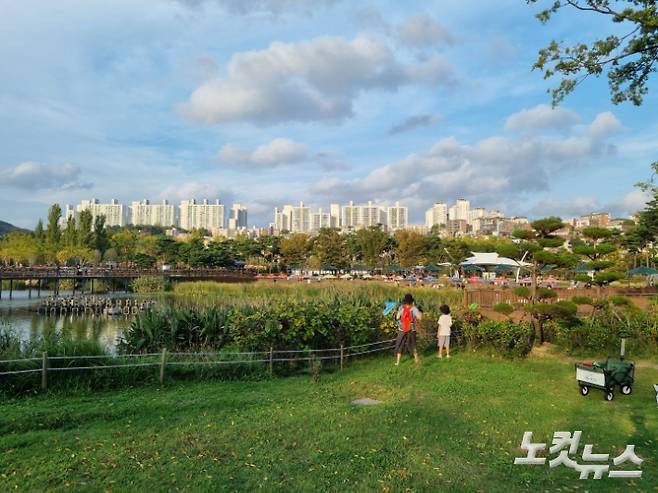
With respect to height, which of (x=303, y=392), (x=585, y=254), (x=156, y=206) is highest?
(x=156, y=206)

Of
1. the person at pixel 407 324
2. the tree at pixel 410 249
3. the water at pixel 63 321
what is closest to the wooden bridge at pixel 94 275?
the water at pixel 63 321

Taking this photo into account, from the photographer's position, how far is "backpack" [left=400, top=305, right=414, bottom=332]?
32.1 feet

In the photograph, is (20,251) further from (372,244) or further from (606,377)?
(606,377)

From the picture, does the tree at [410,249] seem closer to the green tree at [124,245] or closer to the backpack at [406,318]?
the green tree at [124,245]

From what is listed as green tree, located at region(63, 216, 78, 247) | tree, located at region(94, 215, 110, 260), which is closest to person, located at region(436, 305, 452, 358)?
green tree, located at region(63, 216, 78, 247)

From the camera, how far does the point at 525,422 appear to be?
20.3 ft

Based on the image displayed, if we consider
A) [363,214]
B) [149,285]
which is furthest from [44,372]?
[363,214]

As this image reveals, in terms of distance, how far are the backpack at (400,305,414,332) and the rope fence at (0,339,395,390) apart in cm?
95

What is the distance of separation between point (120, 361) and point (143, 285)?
32696 millimetres

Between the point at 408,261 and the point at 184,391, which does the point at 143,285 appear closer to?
the point at 408,261

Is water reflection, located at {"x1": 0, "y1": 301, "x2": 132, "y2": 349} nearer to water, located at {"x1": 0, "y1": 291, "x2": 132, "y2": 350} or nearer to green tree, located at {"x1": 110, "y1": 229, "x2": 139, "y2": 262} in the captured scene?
water, located at {"x1": 0, "y1": 291, "x2": 132, "y2": 350}

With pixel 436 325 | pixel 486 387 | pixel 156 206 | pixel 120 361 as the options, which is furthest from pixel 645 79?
pixel 156 206

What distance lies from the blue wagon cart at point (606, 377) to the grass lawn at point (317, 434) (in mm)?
193

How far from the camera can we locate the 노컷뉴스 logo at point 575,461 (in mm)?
4613
